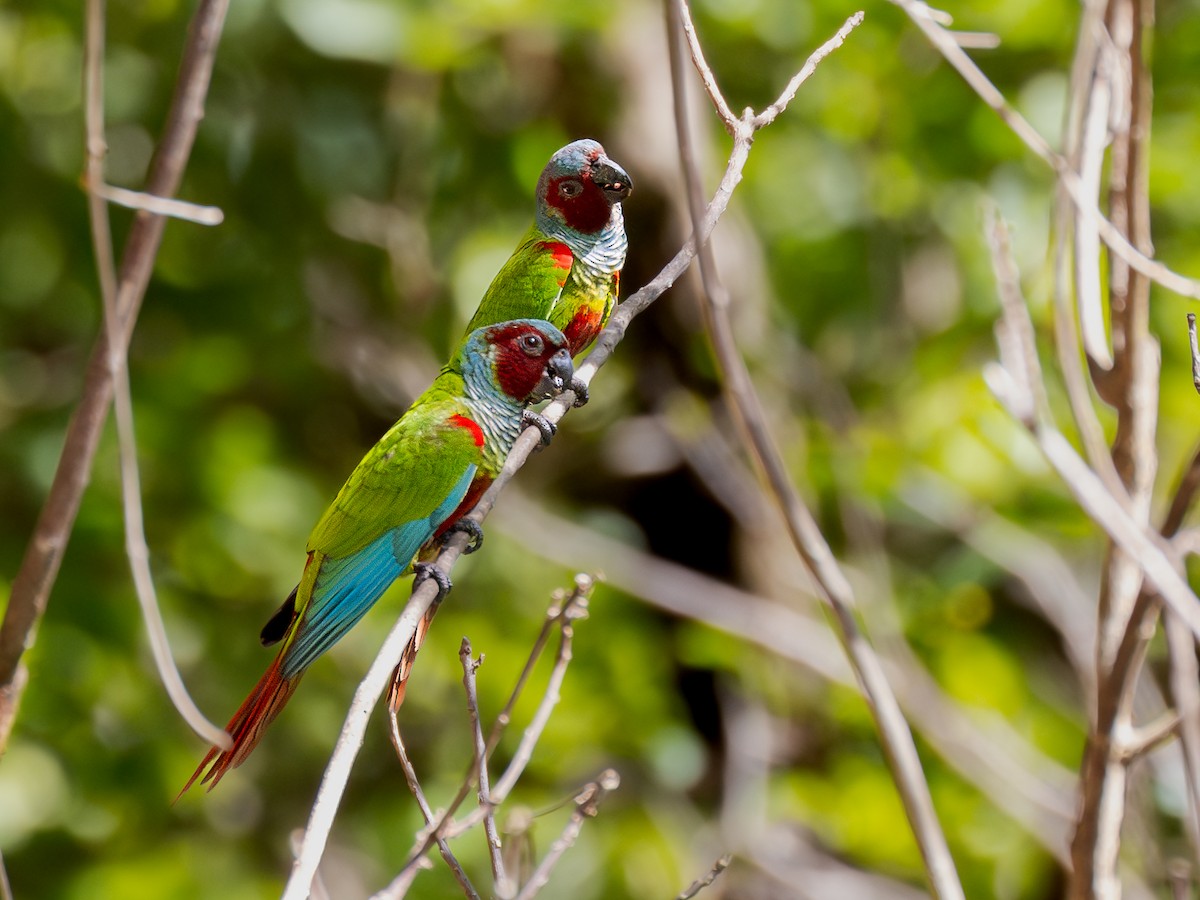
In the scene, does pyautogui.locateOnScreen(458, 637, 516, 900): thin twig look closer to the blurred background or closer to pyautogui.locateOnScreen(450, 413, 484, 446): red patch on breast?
pyautogui.locateOnScreen(450, 413, 484, 446): red patch on breast

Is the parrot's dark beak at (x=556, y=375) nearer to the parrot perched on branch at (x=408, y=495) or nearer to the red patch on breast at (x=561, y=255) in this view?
the parrot perched on branch at (x=408, y=495)

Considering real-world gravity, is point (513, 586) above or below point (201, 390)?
below

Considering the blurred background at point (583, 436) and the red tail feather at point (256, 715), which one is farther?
the blurred background at point (583, 436)

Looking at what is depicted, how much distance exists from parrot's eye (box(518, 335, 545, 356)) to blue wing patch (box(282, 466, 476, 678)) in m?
0.35

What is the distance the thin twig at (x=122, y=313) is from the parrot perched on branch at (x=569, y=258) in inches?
40.3

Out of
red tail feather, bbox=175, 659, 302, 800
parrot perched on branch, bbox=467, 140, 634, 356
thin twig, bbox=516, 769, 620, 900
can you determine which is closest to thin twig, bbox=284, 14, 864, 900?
red tail feather, bbox=175, 659, 302, 800

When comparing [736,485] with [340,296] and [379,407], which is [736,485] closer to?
[379,407]

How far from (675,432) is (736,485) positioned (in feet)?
1.30

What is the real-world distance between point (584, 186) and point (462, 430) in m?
0.54

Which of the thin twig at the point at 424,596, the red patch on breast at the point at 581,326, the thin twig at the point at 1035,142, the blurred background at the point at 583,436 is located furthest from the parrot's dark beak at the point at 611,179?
the blurred background at the point at 583,436

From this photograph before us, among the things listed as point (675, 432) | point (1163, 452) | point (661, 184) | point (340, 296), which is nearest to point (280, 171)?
Answer: point (340, 296)

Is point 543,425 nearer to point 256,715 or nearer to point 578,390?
point 578,390

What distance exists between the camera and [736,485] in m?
6.03

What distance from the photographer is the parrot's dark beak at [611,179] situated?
2.23 m
